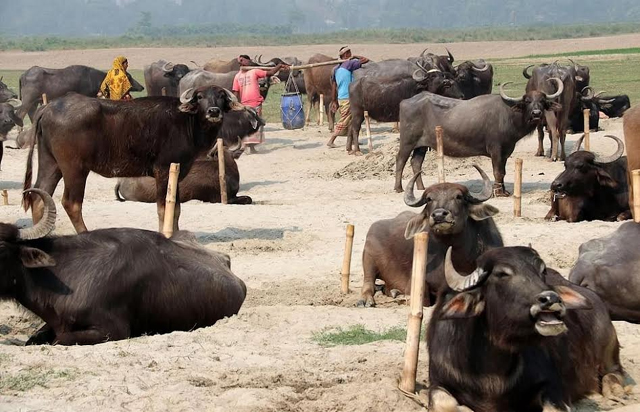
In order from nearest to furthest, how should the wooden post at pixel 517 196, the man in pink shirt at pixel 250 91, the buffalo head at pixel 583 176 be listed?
the buffalo head at pixel 583 176, the wooden post at pixel 517 196, the man in pink shirt at pixel 250 91

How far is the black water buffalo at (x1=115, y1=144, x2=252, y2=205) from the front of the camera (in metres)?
17.0

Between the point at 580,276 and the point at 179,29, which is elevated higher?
the point at 580,276

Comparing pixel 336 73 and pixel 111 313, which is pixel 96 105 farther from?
pixel 336 73

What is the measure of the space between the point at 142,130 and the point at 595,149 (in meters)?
9.29

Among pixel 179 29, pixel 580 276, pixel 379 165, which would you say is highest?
pixel 580 276

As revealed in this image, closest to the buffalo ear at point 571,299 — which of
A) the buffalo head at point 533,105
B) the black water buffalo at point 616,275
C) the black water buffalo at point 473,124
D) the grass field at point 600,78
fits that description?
the black water buffalo at point 616,275

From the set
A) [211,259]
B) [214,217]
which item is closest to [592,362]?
[211,259]

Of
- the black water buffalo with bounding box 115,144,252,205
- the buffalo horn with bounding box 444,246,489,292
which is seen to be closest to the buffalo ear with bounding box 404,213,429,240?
the buffalo horn with bounding box 444,246,489,292

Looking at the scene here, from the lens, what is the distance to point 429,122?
18641 millimetres

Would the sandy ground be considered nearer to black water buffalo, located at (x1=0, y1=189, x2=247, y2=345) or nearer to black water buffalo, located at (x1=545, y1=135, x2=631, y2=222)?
black water buffalo, located at (x1=545, y1=135, x2=631, y2=222)

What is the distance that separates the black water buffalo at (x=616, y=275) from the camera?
9328 millimetres

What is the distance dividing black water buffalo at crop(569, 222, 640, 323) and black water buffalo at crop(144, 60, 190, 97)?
23683 millimetres

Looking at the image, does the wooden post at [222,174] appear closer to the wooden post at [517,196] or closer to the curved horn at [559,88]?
the wooden post at [517,196]

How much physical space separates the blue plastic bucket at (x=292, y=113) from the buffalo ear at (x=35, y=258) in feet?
64.9
